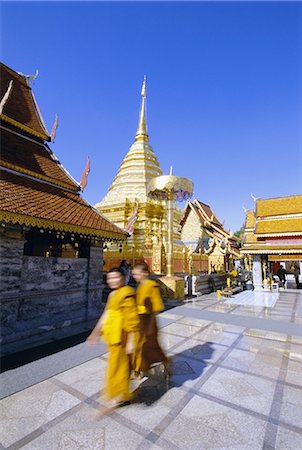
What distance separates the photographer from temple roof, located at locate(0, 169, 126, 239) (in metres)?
4.71

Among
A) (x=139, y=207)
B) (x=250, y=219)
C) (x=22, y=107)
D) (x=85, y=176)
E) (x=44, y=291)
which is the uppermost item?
(x=22, y=107)

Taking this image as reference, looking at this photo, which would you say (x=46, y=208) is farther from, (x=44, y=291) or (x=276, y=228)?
(x=276, y=228)

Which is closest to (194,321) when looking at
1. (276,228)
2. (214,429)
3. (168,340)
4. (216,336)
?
(216,336)

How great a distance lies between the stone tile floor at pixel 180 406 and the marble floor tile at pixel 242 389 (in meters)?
0.01

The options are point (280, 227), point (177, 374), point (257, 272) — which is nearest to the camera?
point (177, 374)

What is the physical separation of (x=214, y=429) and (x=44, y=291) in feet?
15.7

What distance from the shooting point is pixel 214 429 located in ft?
8.04

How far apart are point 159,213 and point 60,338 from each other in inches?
588

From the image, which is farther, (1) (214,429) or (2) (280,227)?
(2) (280,227)

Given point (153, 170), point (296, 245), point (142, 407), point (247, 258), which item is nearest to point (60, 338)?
point (142, 407)

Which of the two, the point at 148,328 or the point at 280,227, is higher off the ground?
the point at 280,227

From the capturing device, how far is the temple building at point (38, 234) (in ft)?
16.5

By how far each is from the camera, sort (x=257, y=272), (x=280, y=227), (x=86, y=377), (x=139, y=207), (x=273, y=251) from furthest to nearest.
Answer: (x=139, y=207) → (x=257, y=272) → (x=280, y=227) → (x=273, y=251) → (x=86, y=377)

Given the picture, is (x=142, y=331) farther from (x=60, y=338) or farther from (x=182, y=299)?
(x=182, y=299)
